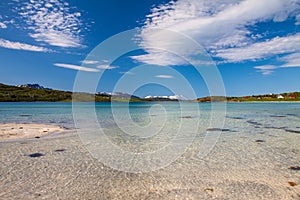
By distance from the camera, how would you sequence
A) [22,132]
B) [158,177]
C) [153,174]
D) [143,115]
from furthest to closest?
[143,115] → [22,132] → [153,174] → [158,177]

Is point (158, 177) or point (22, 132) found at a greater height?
point (22, 132)

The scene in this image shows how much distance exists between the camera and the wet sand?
777cm

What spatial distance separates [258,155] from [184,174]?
19.1ft

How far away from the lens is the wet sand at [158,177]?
306 inches

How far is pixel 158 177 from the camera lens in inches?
376

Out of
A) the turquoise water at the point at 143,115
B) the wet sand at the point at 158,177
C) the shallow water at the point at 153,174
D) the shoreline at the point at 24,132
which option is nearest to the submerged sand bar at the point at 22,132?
the shoreline at the point at 24,132

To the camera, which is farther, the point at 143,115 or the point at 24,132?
the point at 143,115

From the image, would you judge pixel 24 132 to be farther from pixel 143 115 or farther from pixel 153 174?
pixel 143 115

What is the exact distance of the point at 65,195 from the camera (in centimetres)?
759

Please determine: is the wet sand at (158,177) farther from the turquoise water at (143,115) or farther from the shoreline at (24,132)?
the turquoise water at (143,115)

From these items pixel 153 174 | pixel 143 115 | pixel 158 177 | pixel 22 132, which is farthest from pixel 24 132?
pixel 143 115

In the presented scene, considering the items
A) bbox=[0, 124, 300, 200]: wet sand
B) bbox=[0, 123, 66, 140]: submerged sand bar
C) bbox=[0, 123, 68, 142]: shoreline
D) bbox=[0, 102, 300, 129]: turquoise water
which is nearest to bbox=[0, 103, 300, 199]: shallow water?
bbox=[0, 124, 300, 200]: wet sand

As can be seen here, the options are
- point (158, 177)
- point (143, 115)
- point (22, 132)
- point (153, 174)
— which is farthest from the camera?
point (143, 115)

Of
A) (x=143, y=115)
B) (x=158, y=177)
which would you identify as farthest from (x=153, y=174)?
(x=143, y=115)
